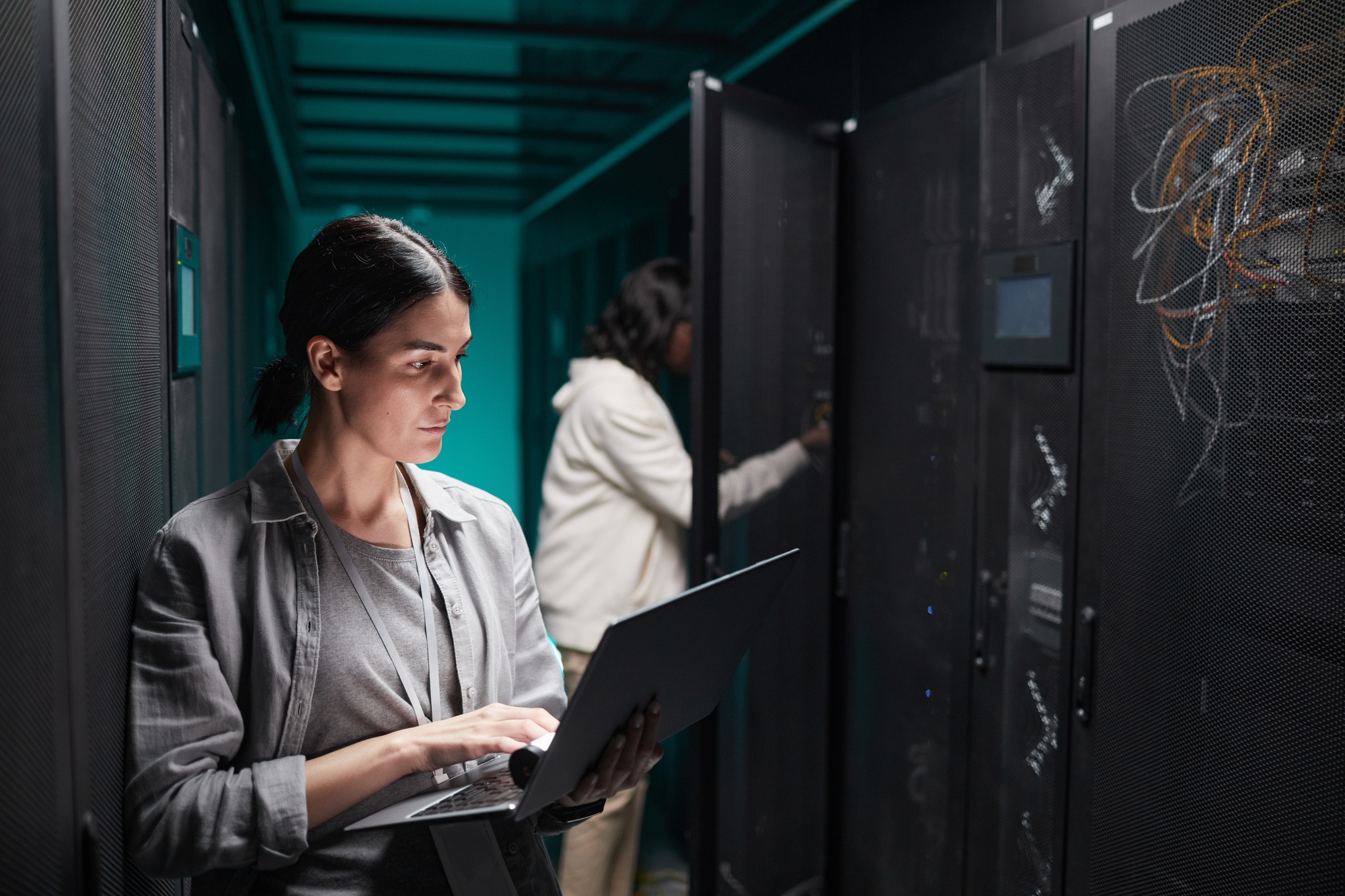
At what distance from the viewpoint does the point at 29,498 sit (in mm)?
753

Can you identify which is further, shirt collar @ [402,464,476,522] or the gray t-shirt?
shirt collar @ [402,464,476,522]

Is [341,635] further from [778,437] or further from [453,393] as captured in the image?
Result: [778,437]

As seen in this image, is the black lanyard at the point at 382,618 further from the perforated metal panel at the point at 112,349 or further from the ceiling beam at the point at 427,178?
the ceiling beam at the point at 427,178

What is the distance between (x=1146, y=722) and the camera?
1527mm

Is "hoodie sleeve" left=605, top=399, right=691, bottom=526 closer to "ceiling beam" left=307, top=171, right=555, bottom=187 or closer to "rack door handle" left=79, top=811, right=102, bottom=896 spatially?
"rack door handle" left=79, top=811, right=102, bottom=896

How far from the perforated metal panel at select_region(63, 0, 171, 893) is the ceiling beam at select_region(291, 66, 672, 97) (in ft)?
7.28

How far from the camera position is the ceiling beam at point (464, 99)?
3.62 metres

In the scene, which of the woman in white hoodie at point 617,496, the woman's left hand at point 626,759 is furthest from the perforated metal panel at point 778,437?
the woman's left hand at point 626,759

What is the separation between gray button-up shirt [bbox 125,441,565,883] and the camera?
3.19 ft

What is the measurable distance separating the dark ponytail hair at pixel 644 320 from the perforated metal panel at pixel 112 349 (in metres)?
1.37

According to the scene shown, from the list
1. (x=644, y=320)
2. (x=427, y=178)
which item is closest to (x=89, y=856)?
(x=644, y=320)

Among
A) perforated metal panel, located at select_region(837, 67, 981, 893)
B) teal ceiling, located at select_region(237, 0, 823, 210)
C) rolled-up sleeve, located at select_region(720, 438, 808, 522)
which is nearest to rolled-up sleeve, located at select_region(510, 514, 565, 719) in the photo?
rolled-up sleeve, located at select_region(720, 438, 808, 522)

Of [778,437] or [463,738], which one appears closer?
[463,738]

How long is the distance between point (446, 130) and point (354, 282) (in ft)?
11.4
